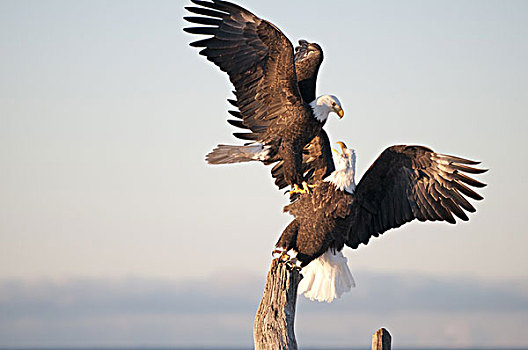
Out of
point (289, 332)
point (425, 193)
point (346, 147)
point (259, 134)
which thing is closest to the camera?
point (289, 332)

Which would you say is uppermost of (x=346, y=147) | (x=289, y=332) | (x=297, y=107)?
(x=297, y=107)

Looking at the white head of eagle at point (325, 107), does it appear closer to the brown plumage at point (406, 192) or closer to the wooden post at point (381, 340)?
the brown plumage at point (406, 192)

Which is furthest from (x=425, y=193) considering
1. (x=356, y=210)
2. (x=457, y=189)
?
(x=356, y=210)

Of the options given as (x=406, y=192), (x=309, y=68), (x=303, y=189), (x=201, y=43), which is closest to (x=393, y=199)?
(x=406, y=192)

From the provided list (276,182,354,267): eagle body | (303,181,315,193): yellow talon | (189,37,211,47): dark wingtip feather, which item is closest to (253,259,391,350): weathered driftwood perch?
(276,182,354,267): eagle body

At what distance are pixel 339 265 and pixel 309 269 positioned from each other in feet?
0.71

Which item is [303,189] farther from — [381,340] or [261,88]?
[381,340]

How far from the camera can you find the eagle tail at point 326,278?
5.19 meters

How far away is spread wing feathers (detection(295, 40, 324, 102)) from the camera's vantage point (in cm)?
611

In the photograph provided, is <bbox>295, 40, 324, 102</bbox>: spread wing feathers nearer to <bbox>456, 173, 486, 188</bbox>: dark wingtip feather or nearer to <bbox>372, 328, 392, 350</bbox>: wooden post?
<bbox>456, 173, 486, 188</bbox>: dark wingtip feather

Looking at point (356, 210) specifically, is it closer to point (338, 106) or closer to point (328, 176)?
point (328, 176)

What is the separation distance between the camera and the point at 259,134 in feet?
18.3

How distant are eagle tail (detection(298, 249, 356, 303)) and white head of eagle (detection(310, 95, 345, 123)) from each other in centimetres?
104

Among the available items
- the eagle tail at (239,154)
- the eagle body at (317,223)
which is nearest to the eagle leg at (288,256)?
the eagle body at (317,223)
